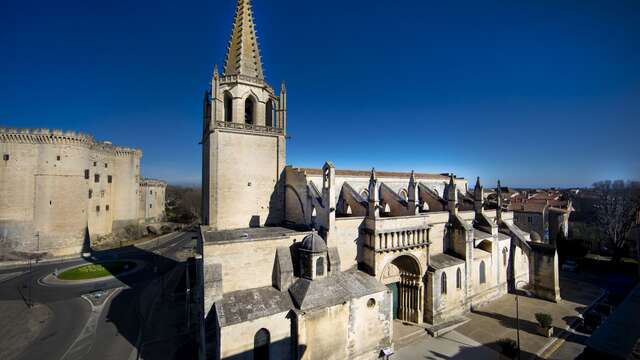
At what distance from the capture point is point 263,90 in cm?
2245

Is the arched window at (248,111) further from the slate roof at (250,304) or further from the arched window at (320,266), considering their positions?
the slate roof at (250,304)

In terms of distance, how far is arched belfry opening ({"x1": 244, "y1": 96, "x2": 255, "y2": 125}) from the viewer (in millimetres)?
22502

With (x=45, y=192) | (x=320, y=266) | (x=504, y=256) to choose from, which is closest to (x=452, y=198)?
(x=504, y=256)

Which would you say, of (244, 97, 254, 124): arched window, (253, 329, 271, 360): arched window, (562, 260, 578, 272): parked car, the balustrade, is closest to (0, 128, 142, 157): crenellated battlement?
(244, 97, 254, 124): arched window

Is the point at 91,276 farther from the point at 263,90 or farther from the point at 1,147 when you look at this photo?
the point at 263,90

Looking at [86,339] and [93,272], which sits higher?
[93,272]

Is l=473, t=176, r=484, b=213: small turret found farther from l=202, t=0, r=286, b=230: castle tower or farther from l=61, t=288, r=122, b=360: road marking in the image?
l=61, t=288, r=122, b=360: road marking

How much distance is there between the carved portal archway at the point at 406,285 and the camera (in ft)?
65.2

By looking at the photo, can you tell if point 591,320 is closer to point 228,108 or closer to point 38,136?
point 228,108

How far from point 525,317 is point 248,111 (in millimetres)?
29859

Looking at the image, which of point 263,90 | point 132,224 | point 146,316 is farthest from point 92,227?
point 263,90

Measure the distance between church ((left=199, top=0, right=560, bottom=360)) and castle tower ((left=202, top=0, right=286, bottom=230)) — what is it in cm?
9

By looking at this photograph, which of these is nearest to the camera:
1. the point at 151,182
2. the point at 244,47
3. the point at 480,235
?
the point at 244,47

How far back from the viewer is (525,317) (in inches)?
832
